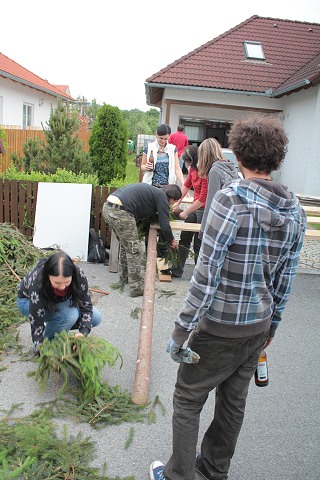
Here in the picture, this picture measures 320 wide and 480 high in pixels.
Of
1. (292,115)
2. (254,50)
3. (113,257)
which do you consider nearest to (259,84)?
(292,115)

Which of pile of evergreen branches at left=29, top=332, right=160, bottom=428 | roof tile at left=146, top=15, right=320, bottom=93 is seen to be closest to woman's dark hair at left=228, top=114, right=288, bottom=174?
pile of evergreen branches at left=29, top=332, right=160, bottom=428

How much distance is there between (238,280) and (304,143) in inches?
528

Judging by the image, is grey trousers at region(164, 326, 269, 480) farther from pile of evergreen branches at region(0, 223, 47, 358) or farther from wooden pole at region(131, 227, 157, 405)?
pile of evergreen branches at region(0, 223, 47, 358)

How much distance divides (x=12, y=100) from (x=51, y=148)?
12.2 meters

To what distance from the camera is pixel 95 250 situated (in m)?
7.24

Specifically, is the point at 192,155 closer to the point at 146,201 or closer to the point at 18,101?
the point at 146,201

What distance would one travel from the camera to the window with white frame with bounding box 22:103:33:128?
80.2ft

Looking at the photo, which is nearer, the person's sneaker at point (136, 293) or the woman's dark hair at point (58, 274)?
the woman's dark hair at point (58, 274)

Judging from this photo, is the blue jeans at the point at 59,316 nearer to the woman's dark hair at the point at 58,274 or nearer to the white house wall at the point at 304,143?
the woman's dark hair at the point at 58,274

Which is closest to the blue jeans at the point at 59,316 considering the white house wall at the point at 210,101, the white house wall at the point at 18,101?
the white house wall at the point at 210,101

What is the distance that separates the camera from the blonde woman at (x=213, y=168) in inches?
188

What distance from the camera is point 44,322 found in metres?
3.67

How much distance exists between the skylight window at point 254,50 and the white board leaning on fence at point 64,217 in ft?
41.0

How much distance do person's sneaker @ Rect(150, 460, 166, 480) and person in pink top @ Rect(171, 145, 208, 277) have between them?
358 cm
